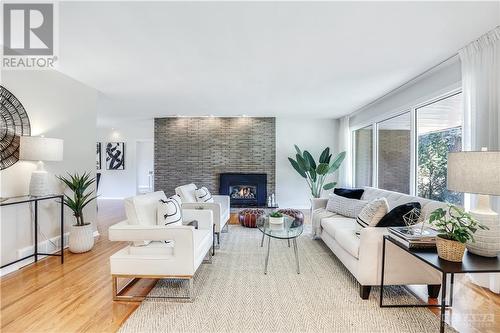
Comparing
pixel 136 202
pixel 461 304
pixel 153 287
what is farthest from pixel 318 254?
pixel 136 202

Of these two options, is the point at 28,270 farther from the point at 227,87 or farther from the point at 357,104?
the point at 357,104

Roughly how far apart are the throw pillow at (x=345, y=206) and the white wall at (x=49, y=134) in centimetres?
386

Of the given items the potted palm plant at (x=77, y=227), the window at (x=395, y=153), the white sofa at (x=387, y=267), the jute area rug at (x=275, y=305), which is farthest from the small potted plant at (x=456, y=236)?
the potted palm plant at (x=77, y=227)

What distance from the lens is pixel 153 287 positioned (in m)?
2.41

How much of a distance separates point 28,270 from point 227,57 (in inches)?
130

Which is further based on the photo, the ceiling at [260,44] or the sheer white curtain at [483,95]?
the sheer white curtain at [483,95]

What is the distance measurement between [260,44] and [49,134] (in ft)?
9.77

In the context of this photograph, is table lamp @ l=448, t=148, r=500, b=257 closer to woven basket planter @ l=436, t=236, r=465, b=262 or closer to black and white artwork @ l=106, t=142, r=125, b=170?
woven basket planter @ l=436, t=236, r=465, b=262

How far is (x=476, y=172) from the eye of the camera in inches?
63.4

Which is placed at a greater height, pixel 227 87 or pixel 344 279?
pixel 227 87

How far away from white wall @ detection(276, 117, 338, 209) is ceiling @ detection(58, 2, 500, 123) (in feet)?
8.13

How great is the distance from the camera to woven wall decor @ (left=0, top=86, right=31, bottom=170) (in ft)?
8.95

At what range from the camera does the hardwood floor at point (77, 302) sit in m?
1.87

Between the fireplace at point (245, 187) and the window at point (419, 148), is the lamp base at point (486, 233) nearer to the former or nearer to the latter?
the window at point (419, 148)
